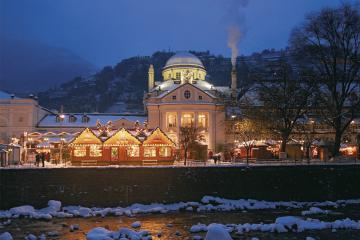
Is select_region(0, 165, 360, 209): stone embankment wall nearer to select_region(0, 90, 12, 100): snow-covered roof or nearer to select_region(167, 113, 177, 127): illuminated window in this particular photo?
select_region(167, 113, 177, 127): illuminated window

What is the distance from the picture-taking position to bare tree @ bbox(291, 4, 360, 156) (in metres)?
48.9

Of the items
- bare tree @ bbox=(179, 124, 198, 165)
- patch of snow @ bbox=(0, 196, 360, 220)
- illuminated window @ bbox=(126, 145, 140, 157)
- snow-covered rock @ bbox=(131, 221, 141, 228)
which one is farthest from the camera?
bare tree @ bbox=(179, 124, 198, 165)

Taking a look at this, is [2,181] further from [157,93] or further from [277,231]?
[157,93]

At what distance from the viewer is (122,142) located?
50562 millimetres

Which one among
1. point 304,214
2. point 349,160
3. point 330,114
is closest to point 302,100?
point 330,114

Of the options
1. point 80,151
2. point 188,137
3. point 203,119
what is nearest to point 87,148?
point 80,151

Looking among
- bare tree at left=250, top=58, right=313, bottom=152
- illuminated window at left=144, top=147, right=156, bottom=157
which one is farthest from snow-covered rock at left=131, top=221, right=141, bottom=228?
bare tree at left=250, top=58, right=313, bottom=152

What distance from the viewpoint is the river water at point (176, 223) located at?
94.6 ft

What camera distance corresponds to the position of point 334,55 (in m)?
49.3

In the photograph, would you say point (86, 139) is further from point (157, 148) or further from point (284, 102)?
point (284, 102)

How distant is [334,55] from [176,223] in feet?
90.9

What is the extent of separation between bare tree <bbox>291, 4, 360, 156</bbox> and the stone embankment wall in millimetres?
8062

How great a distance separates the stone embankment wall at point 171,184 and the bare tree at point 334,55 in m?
8.06

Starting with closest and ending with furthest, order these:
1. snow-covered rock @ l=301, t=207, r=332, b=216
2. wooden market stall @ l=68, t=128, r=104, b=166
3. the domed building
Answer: snow-covered rock @ l=301, t=207, r=332, b=216, wooden market stall @ l=68, t=128, r=104, b=166, the domed building
